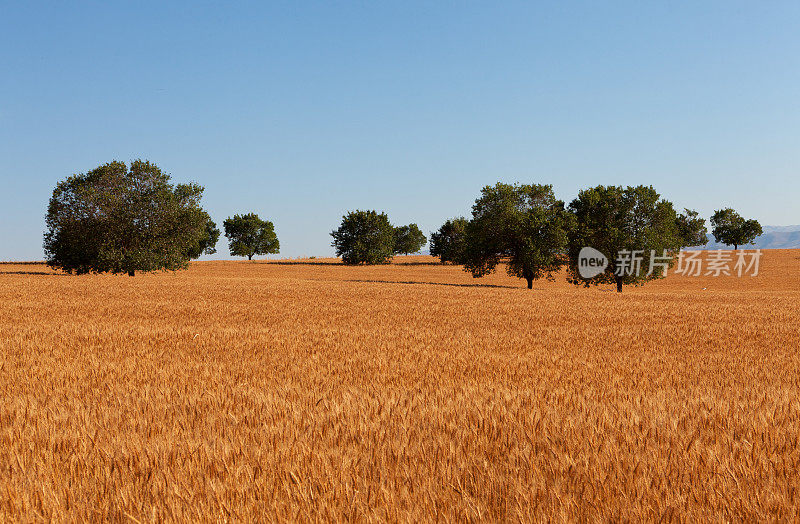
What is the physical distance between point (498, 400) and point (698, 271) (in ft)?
254

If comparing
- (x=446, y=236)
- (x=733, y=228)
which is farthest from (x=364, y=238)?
(x=733, y=228)

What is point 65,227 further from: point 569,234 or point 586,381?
point 586,381

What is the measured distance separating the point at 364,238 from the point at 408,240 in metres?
32.1

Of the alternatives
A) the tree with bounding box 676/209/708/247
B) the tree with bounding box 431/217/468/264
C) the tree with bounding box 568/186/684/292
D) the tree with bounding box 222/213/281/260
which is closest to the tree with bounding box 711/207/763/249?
the tree with bounding box 676/209/708/247

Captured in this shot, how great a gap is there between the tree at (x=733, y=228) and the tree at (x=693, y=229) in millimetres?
3414

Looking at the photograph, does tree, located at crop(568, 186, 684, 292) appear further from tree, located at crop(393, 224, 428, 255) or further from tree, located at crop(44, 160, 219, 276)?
tree, located at crop(393, 224, 428, 255)

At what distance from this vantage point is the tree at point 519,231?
46531 millimetres

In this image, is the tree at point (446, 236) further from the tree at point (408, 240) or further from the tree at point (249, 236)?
the tree at point (249, 236)

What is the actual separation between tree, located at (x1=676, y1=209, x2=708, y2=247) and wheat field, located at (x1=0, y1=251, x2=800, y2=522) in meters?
124

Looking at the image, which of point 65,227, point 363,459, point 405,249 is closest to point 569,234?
point 65,227

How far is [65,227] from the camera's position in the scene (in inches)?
1848

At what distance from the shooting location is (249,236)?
124m

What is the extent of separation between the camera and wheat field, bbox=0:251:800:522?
10.4ft

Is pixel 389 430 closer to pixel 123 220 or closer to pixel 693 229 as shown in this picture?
pixel 123 220
